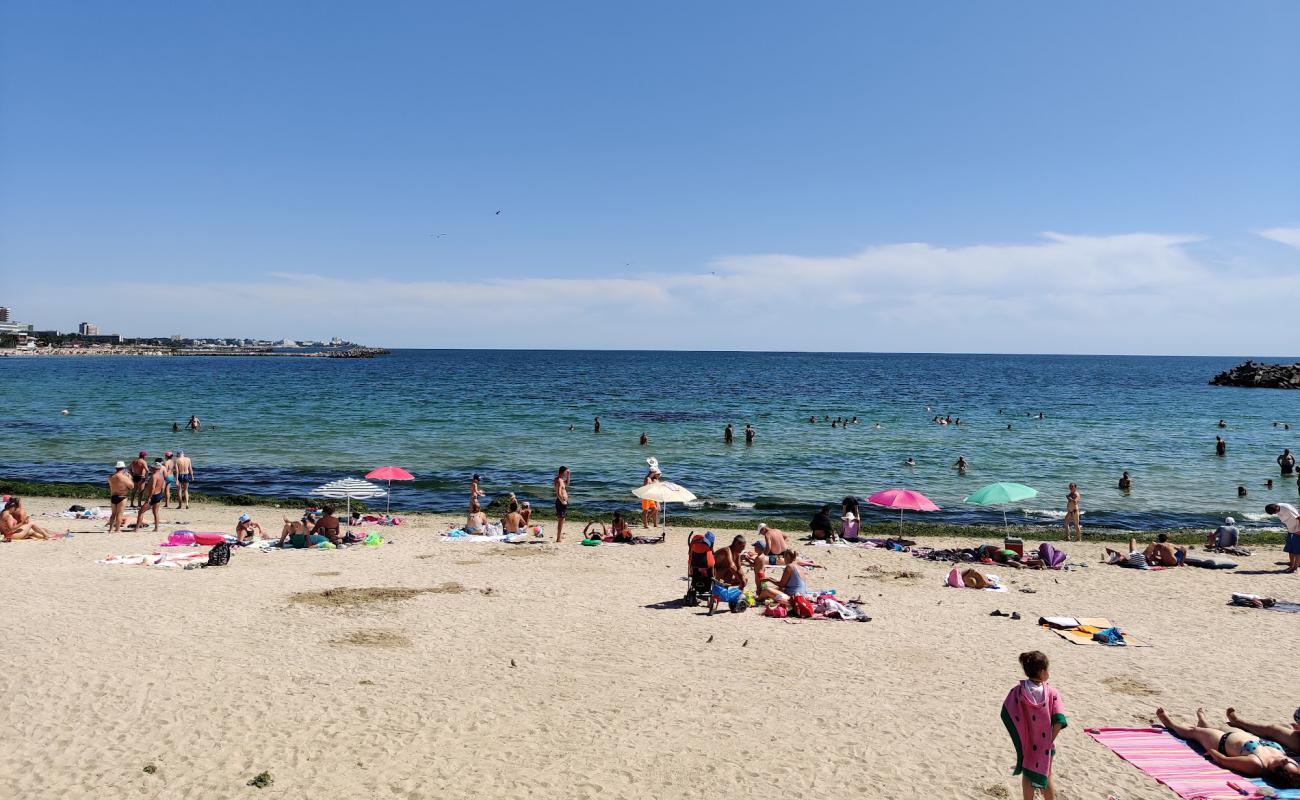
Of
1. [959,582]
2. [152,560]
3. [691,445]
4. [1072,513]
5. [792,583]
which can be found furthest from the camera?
[691,445]

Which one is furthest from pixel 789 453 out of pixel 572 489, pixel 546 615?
pixel 546 615

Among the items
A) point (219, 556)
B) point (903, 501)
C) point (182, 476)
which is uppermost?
point (903, 501)

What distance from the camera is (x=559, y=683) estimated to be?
10.7 m

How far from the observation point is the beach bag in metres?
16.9

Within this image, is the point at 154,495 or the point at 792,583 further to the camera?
the point at 154,495

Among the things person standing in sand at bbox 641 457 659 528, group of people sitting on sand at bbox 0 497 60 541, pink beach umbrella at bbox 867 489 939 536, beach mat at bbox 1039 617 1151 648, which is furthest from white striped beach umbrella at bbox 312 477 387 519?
beach mat at bbox 1039 617 1151 648

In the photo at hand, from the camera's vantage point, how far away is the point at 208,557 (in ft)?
56.4

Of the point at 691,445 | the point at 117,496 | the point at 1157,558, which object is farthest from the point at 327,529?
the point at 691,445

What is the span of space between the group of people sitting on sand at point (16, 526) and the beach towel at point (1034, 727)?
72.7 ft

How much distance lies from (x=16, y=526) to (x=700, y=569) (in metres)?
17.3

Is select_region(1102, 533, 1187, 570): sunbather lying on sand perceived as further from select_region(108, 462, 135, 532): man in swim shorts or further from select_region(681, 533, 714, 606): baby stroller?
select_region(108, 462, 135, 532): man in swim shorts

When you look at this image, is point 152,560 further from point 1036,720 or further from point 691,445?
point 691,445

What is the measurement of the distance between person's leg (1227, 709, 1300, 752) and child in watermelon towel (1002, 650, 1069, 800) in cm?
377

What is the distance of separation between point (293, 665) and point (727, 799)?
22.1 feet
